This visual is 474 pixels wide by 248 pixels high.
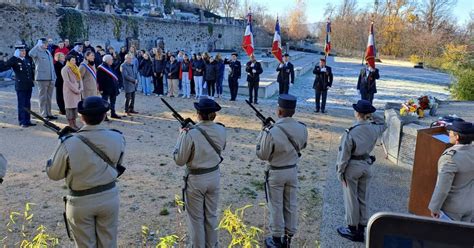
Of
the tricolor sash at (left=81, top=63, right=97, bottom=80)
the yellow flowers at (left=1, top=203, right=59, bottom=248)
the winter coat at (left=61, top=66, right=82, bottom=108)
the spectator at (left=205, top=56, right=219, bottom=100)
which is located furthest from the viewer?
the spectator at (left=205, top=56, right=219, bottom=100)

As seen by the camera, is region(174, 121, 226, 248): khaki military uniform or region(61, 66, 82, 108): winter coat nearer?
region(174, 121, 226, 248): khaki military uniform

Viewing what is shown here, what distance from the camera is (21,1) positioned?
67.6 ft

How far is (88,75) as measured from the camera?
9500 mm

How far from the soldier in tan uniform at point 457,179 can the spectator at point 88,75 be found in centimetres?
788

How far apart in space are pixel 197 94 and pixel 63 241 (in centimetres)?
1060

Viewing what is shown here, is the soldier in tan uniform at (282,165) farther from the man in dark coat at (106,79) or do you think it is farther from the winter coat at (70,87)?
the man in dark coat at (106,79)

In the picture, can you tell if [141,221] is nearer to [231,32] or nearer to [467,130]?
[467,130]

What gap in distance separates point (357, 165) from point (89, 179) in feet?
10.1

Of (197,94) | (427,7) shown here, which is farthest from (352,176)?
(427,7)

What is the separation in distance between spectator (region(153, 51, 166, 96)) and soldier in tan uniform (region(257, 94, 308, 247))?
10333mm


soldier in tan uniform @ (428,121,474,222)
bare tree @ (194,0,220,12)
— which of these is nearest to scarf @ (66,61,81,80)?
soldier in tan uniform @ (428,121,474,222)

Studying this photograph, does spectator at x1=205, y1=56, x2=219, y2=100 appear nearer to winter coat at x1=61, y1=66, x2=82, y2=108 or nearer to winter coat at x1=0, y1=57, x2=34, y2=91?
winter coat at x1=61, y1=66, x2=82, y2=108

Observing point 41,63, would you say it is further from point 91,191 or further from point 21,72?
point 91,191

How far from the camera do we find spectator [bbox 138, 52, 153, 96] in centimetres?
1453
